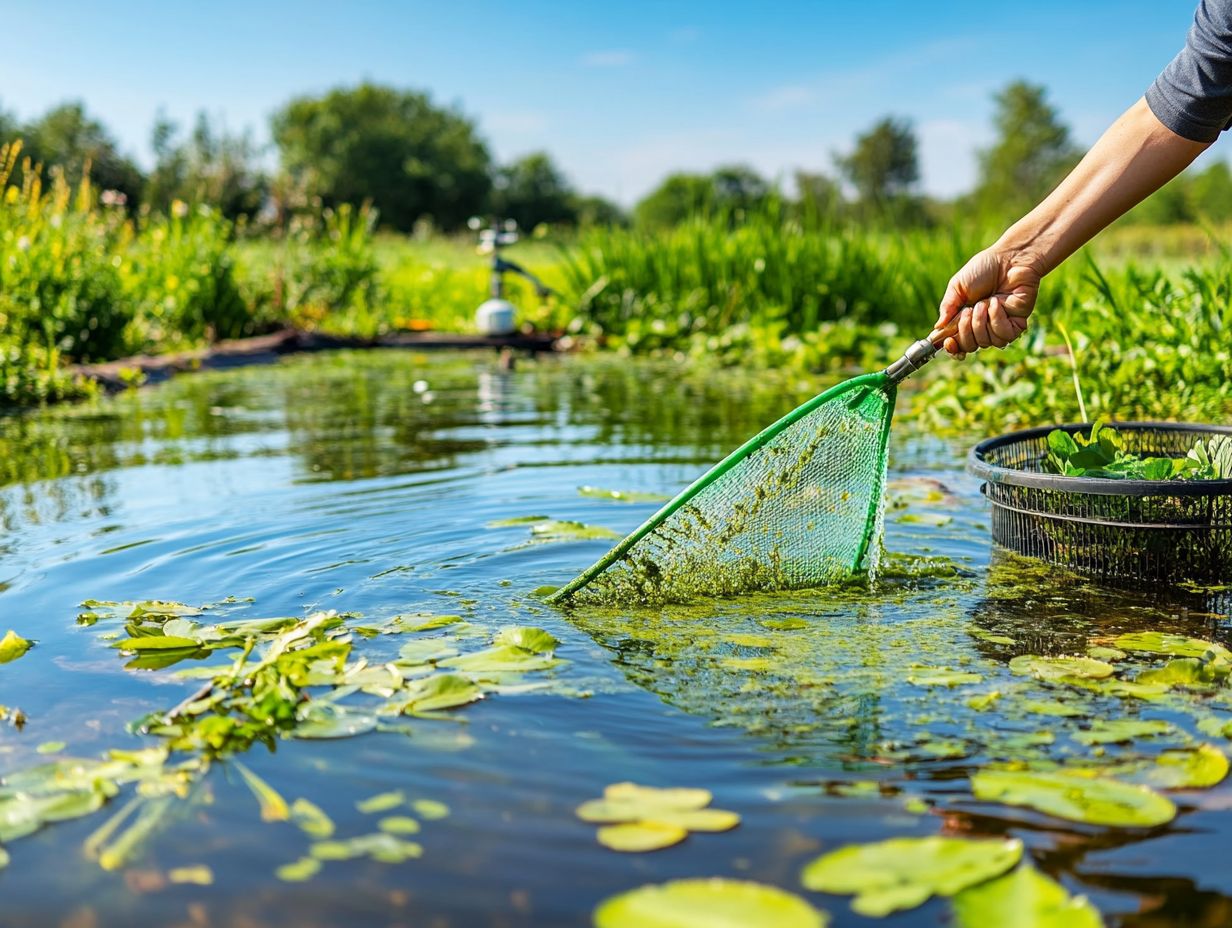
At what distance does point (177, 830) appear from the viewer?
1.97m

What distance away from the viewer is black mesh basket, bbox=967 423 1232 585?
10.2 feet

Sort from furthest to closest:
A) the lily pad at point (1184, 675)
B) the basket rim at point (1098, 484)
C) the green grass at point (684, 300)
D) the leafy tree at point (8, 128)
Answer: the leafy tree at point (8, 128) → the green grass at point (684, 300) → the basket rim at point (1098, 484) → the lily pad at point (1184, 675)

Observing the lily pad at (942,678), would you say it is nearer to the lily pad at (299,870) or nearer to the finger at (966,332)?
the finger at (966,332)

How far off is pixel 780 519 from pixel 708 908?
1.75 meters

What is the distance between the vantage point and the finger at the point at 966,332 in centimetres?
318

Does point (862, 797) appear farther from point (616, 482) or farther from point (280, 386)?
point (280, 386)

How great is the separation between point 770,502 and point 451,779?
1420mm

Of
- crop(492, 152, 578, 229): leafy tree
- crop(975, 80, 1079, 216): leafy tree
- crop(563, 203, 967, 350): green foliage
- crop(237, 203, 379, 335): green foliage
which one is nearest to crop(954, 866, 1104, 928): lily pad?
crop(563, 203, 967, 350): green foliage

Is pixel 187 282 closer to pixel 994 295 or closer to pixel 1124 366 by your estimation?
pixel 1124 366

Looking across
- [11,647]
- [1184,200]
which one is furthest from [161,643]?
[1184,200]

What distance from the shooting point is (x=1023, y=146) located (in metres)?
80.6

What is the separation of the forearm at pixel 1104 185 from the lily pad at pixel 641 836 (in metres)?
1.95

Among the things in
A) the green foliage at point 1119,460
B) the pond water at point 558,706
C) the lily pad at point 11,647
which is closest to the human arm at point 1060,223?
the green foliage at point 1119,460

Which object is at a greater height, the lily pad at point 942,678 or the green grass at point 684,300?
the green grass at point 684,300
